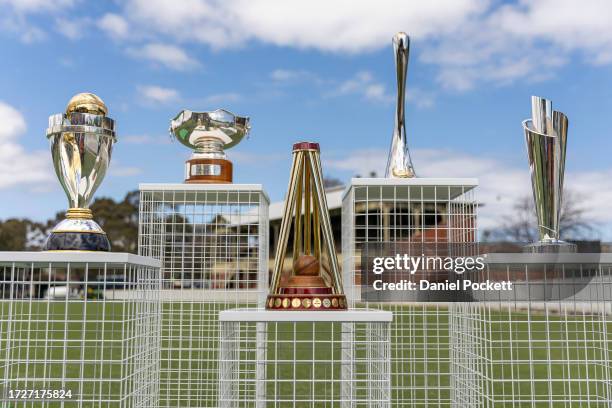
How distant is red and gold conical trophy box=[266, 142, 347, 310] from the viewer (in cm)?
365

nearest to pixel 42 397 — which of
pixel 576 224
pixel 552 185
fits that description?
pixel 552 185

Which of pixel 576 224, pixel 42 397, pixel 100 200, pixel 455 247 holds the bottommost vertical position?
pixel 42 397

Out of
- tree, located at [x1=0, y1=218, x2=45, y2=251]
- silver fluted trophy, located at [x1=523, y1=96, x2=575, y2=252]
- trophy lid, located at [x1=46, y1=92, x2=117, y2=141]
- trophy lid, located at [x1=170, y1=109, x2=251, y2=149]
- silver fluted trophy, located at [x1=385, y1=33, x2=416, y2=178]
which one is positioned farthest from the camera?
tree, located at [x1=0, y1=218, x2=45, y2=251]

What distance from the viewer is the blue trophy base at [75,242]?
367 cm

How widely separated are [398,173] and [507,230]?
764 inches

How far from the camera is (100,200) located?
34219mm

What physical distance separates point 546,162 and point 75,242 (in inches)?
119

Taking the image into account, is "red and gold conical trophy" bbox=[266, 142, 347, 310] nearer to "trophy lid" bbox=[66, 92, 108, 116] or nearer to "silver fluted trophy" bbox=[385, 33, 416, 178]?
"silver fluted trophy" bbox=[385, 33, 416, 178]

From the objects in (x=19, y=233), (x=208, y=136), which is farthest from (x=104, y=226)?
(x=208, y=136)

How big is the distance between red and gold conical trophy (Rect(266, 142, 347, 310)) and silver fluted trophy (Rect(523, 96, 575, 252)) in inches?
53.2

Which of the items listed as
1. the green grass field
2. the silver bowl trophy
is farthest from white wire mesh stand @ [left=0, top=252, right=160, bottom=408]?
the silver bowl trophy

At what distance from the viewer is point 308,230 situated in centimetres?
376

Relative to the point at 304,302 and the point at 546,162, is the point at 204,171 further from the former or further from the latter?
the point at 546,162

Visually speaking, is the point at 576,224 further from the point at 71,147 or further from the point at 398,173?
the point at 71,147
